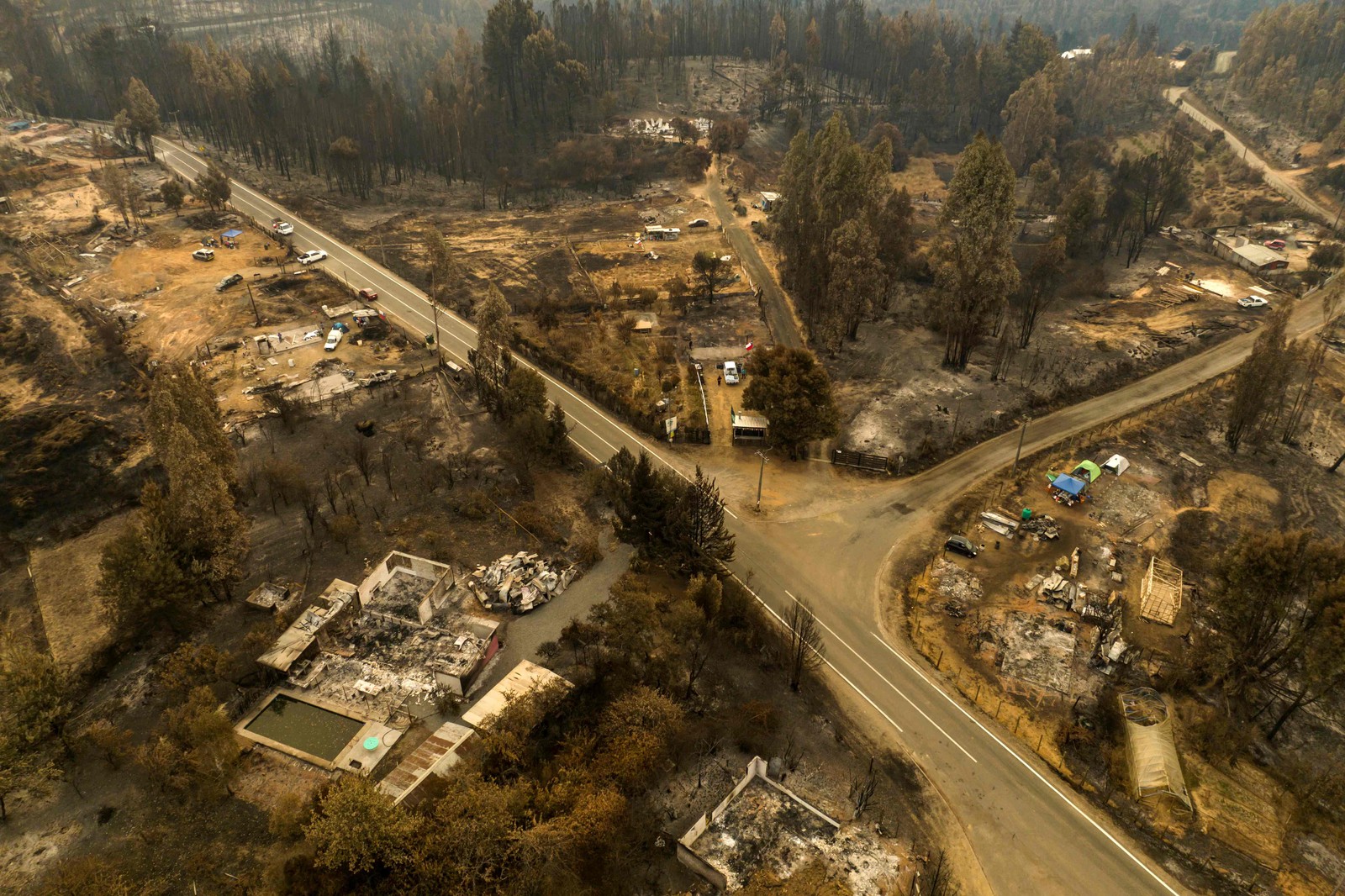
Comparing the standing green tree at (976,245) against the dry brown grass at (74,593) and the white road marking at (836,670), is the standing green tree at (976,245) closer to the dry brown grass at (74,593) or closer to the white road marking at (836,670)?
the white road marking at (836,670)

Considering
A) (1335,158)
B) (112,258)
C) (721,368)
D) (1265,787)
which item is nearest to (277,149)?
(112,258)

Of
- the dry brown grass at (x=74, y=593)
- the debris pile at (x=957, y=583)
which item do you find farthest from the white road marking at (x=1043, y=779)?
the dry brown grass at (x=74, y=593)

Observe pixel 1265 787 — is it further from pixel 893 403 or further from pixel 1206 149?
pixel 1206 149

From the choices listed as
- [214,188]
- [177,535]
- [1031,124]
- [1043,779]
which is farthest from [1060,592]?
[214,188]

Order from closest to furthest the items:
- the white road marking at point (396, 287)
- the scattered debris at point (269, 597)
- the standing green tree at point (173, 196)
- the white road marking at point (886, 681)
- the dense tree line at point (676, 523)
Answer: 1. the white road marking at point (886, 681)
2. the scattered debris at point (269, 597)
3. the dense tree line at point (676, 523)
4. the white road marking at point (396, 287)
5. the standing green tree at point (173, 196)

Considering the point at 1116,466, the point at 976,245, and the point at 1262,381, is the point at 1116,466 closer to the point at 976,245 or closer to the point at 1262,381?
the point at 1262,381
